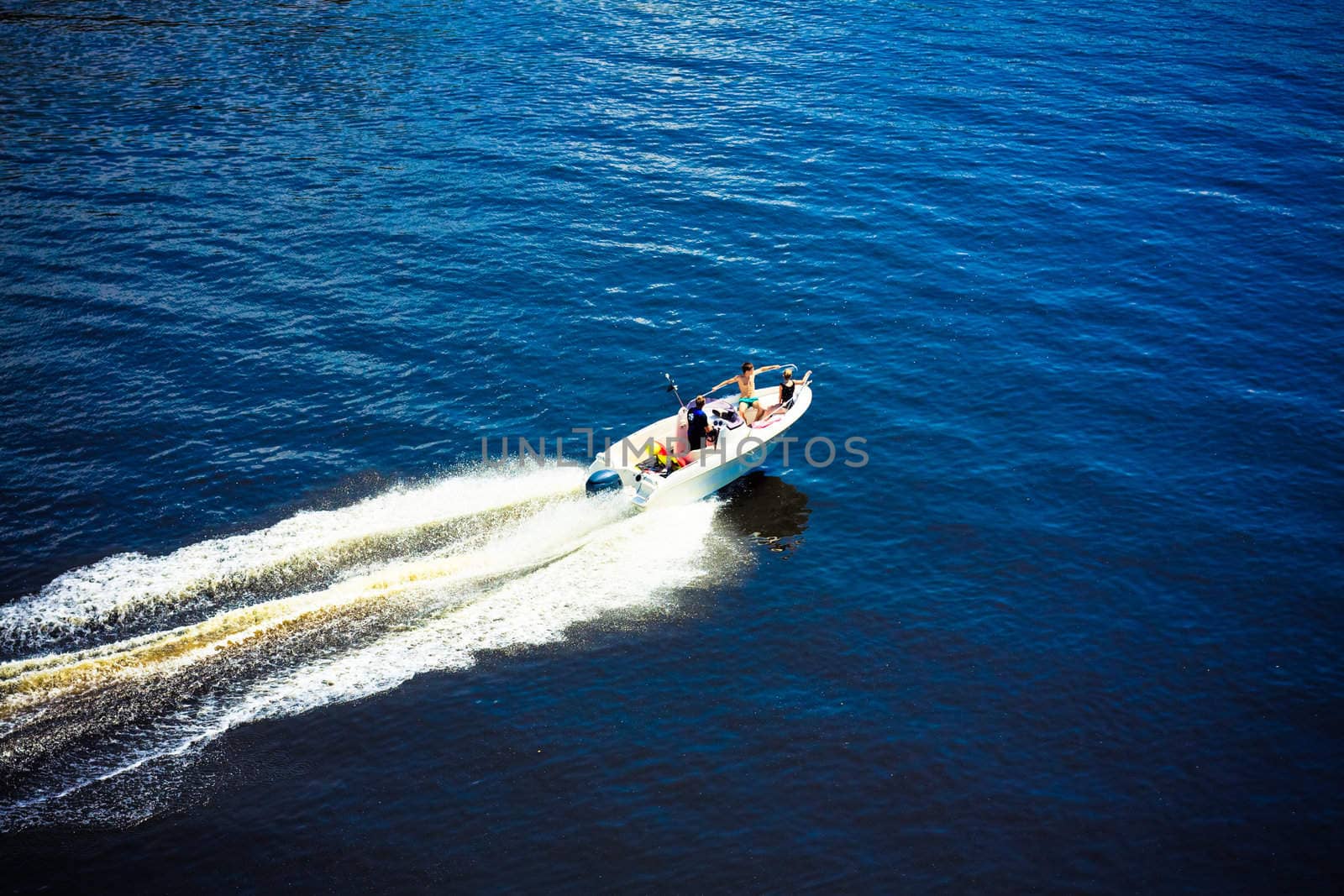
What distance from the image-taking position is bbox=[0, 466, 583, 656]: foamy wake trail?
20.5 meters

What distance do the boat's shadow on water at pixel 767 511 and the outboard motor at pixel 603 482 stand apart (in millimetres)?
2932

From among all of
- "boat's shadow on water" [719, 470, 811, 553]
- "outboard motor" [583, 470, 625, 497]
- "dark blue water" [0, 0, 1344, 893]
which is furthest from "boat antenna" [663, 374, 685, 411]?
"outboard motor" [583, 470, 625, 497]

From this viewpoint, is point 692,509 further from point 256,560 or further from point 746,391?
point 256,560

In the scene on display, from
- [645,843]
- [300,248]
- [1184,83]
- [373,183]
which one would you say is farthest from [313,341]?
[1184,83]

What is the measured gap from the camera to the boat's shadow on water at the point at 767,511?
24625 mm

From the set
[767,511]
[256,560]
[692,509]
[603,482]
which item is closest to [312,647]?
[256,560]

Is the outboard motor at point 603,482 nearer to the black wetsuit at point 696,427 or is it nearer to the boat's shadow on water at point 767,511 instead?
the black wetsuit at point 696,427

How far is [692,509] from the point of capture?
25.4 meters

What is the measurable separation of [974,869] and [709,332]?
61.0 feet

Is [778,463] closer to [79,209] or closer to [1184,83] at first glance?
[79,209]

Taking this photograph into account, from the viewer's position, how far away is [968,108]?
153ft

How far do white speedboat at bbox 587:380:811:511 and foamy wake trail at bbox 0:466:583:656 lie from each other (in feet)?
4.12

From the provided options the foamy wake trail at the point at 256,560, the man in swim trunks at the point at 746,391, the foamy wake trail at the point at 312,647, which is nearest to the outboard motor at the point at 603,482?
the foamy wake trail at the point at 312,647

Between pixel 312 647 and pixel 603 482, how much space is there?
24.6 feet
